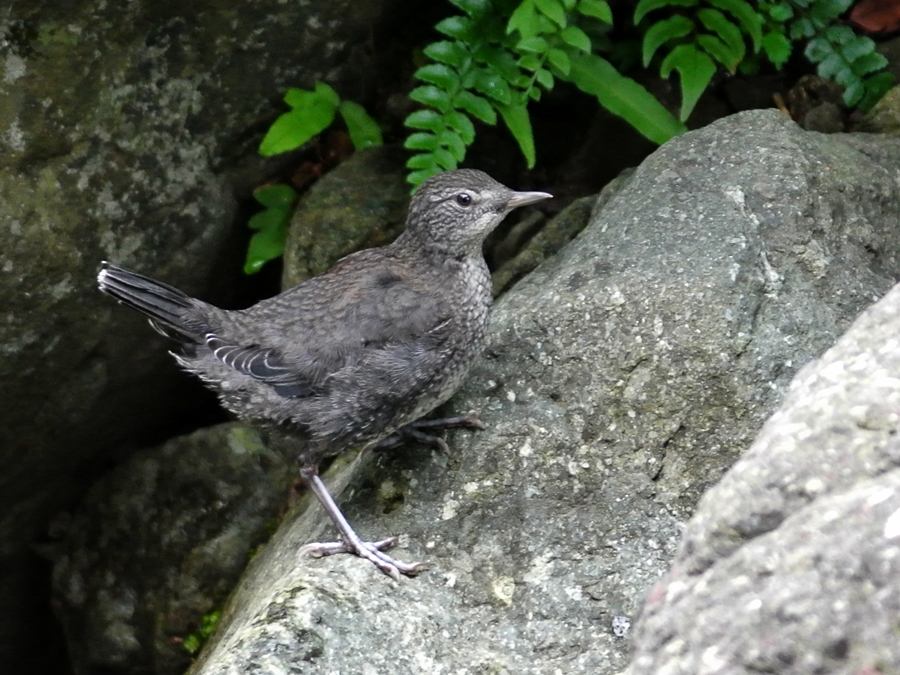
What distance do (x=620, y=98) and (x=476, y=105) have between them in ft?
2.41

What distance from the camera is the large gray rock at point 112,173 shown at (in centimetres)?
444

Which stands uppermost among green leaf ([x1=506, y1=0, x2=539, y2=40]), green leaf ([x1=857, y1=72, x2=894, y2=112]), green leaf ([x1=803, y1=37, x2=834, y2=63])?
green leaf ([x1=506, y1=0, x2=539, y2=40])

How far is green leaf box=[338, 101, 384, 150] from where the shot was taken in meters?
5.28

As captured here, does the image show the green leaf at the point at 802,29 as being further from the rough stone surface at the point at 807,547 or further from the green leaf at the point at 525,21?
the rough stone surface at the point at 807,547

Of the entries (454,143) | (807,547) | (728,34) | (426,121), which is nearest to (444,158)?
(454,143)

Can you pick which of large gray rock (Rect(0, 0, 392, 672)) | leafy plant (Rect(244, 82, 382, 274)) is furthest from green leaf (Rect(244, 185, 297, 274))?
large gray rock (Rect(0, 0, 392, 672))

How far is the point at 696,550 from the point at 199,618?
3467mm

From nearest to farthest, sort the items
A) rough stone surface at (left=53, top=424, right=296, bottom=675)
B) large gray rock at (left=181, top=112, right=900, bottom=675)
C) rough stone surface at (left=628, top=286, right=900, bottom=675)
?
rough stone surface at (left=628, top=286, right=900, bottom=675), large gray rock at (left=181, top=112, right=900, bottom=675), rough stone surface at (left=53, top=424, right=296, bottom=675)

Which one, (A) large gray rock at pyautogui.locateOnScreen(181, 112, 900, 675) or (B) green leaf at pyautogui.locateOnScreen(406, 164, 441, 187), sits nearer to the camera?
(A) large gray rock at pyautogui.locateOnScreen(181, 112, 900, 675)

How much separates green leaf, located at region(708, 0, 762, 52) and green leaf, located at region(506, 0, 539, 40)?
0.95 m

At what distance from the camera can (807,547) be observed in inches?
76.3

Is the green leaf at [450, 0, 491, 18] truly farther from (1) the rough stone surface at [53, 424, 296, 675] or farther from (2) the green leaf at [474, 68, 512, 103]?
(1) the rough stone surface at [53, 424, 296, 675]

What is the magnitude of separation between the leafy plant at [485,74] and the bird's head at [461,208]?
40cm

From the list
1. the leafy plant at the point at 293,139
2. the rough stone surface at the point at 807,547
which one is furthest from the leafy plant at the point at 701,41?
the rough stone surface at the point at 807,547
